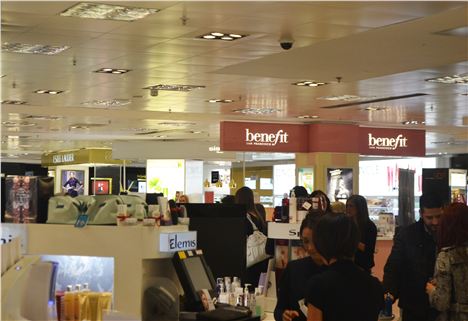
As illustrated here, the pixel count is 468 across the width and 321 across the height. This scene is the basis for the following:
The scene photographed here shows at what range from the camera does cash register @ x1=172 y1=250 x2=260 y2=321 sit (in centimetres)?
469

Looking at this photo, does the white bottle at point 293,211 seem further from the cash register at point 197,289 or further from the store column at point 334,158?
the store column at point 334,158

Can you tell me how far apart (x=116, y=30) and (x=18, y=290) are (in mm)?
4999

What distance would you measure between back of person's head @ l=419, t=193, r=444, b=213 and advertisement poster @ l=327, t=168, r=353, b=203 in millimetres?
10512

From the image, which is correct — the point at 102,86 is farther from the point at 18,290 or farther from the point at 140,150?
the point at 140,150

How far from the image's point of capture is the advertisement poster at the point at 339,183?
628 inches

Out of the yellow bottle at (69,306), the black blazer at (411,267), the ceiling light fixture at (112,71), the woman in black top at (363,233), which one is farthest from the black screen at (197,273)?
the ceiling light fixture at (112,71)

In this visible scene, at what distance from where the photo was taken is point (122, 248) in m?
4.75

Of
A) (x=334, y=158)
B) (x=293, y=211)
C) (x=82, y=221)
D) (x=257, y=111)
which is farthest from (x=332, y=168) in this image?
(x=82, y=221)

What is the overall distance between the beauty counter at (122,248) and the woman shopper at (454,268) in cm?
162

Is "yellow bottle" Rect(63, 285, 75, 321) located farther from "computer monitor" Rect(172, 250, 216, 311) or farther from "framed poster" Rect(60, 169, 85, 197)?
"framed poster" Rect(60, 169, 85, 197)

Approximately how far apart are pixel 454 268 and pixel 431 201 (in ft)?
3.18

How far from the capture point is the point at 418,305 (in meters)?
5.18

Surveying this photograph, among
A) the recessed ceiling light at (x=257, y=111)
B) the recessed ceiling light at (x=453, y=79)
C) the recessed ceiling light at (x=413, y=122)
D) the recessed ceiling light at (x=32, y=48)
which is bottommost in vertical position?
the recessed ceiling light at (x=413, y=122)

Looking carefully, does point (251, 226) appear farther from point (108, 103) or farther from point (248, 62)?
point (108, 103)
